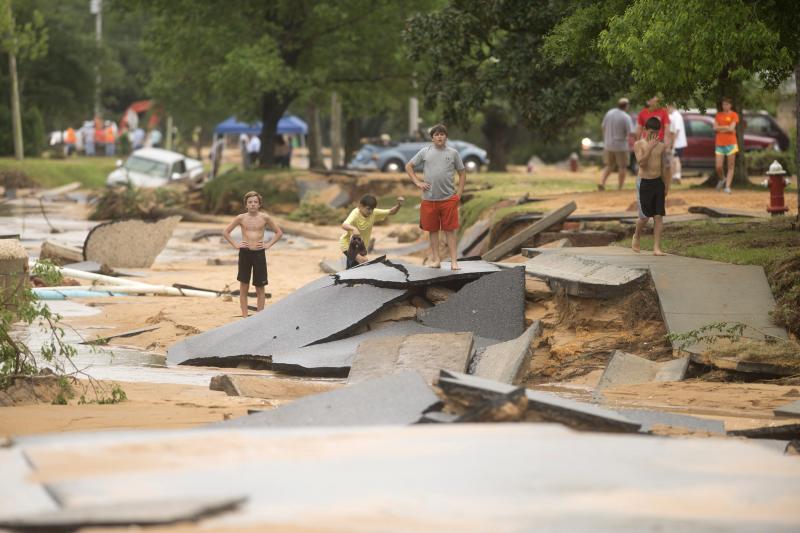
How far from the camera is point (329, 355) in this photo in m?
13.1

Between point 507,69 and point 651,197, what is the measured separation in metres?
10.3

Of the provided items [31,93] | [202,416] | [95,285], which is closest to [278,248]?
[95,285]

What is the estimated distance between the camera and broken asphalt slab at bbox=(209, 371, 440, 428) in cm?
752

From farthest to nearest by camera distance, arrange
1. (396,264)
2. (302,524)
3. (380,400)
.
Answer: (396,264)
(380,400)
(302,524)

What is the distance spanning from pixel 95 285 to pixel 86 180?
33731 millimetres

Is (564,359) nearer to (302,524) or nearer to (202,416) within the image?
(202,416)

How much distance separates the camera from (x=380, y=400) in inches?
308

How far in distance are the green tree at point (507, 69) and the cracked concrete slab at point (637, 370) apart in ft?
40.1

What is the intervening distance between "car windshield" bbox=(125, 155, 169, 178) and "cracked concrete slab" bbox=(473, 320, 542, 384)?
38.1 m

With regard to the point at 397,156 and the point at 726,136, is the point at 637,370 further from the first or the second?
the point at 397,156

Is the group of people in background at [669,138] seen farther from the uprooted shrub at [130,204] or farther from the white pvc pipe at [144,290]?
the uprooted shrub at [130,204]

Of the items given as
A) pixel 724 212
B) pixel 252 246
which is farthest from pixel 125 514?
pixel 724 212

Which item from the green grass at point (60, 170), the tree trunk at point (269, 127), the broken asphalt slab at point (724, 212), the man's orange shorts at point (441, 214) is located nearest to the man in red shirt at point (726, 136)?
the broken asphalt slab at point (724, 212)

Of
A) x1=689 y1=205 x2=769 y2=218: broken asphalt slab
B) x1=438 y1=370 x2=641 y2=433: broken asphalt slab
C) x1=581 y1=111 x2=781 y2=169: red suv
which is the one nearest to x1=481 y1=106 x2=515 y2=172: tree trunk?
x1=581 y1=111 x2=781 y2=169: red suv
